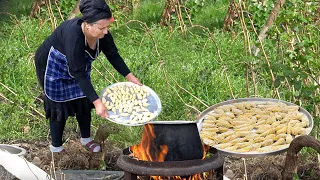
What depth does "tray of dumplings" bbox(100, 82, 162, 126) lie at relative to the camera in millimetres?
4738

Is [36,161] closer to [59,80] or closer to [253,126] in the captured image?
[59,80]

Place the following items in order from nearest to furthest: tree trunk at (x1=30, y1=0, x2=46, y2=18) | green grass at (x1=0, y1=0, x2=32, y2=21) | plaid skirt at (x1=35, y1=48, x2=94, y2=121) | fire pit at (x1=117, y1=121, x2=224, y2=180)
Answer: fire pit at (x1=117, y1=121, x2=224, y2=180), plaid skirt at (x1=35, y1=48, x2=94, y2=121), tree trunk at (x1=30, y1=0, x2=46, y2=18), green grass at (x1=0, y1=0, x2=32, y2=21)

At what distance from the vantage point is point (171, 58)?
815cm

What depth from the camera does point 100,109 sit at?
4.74 meters

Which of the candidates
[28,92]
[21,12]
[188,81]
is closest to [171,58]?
[188,81]

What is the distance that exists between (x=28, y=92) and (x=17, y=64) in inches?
31.6

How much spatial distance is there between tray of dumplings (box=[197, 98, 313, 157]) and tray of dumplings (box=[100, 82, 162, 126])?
0.41 m

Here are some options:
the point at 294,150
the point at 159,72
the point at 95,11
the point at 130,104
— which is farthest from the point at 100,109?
the point at 159,72

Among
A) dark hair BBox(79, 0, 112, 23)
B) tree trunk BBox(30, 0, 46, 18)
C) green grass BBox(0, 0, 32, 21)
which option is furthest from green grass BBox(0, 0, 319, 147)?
green grass BBox(0, 0, 32, 21)

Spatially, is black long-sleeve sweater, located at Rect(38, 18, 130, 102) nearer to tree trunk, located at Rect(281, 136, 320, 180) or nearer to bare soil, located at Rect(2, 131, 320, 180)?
bare soil, located at Rect(2, 131, 320, 180)

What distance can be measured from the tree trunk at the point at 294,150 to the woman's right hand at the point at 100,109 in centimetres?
120

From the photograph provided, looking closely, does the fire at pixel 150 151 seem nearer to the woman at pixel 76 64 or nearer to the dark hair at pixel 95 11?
the woman at pixel 76 64

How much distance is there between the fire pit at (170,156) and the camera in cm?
415

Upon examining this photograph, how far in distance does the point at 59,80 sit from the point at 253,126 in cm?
141
